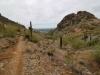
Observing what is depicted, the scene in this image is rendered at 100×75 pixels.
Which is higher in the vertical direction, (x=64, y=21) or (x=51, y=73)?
(x=64, y=21)

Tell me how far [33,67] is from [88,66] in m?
5.05

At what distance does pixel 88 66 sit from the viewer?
11.3m

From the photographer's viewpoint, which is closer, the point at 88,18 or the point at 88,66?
the point at 88,66

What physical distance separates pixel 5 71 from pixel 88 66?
23.4ft

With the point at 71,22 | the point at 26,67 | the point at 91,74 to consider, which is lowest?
the point at 91,74

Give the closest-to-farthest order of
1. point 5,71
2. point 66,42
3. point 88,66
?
1. point 5,71
2. point 88,66
3. point 66,42

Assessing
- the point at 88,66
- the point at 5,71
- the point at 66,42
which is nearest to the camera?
the point at 5,71

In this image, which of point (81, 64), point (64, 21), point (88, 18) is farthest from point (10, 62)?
point (64, 21)

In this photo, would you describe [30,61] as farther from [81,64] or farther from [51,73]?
[81,64]

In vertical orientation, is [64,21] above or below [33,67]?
above

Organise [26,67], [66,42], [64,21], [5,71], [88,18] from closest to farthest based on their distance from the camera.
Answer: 1. [5,71]
2. [26,67]
3. [66,42]
4. [88,18]
5. [64,21]

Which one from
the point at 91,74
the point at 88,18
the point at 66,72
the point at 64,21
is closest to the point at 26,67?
the point at 66,72

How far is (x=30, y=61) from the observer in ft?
36.3

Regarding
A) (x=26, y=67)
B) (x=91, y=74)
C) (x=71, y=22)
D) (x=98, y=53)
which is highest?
(x=71, y=22)
